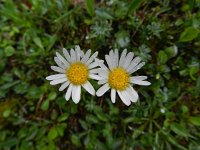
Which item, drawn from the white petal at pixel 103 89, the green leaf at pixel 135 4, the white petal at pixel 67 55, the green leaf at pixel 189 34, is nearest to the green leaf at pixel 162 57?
the green leaf at pixel 189 34

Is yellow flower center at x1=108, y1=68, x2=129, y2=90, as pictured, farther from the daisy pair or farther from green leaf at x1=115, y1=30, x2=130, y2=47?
green leaf at x1=115, y1=30, x2=130, y2=47

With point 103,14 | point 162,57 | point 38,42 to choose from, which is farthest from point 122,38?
point 38,42

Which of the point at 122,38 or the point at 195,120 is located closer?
the point at 195,120

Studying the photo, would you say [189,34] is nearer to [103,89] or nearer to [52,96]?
[103,89]

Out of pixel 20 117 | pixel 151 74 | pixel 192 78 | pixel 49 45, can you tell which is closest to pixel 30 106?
pixel 20 117

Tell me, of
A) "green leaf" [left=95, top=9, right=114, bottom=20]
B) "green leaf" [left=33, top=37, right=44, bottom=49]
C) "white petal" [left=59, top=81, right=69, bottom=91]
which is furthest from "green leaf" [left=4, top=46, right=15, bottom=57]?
"white petal" [left=59, top=81, right=69, bottom=91]

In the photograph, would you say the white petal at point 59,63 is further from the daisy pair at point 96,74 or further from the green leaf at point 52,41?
the green leaf at point 52,41

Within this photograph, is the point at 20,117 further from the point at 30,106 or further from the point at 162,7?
the point at 162,7
